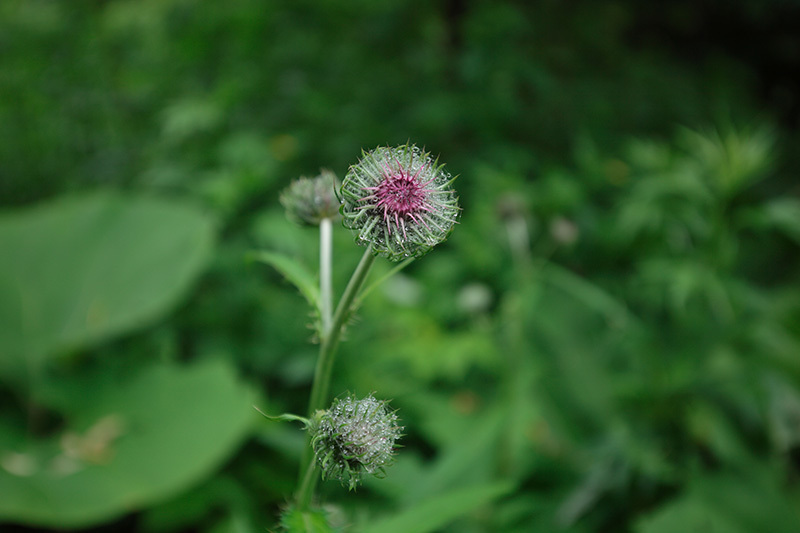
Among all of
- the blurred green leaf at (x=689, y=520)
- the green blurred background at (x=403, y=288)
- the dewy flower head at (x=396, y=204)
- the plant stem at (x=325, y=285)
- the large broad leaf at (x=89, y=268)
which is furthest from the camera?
the large broad leaf at (x=89, y=268)

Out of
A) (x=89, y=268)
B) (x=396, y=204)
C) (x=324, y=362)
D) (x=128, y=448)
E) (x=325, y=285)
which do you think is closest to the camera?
(x=396, y=204)

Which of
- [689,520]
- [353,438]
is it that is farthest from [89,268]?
[689,520]

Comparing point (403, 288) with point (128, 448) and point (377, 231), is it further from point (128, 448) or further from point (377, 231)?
point (377, 231)

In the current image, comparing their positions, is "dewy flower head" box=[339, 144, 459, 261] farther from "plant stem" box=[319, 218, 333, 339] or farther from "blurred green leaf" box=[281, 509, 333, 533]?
"blurred green leaf" box=[281, 509, 333, 533]

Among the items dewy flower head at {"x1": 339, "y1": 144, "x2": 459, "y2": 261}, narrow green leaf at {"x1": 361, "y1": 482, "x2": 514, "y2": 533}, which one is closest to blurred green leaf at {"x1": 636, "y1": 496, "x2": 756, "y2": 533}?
narrow green leaf at {"x1": 361, "y1": 482, "x2": 514, "y2": 533}

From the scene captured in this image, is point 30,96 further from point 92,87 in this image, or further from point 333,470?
point 333,470

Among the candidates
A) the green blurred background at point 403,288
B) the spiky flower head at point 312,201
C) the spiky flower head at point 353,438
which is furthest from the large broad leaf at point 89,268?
the spiky flower head at point 353,438

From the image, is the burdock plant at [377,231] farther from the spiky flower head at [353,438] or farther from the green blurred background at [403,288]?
the green blurred background at [403,288]
